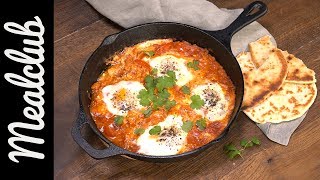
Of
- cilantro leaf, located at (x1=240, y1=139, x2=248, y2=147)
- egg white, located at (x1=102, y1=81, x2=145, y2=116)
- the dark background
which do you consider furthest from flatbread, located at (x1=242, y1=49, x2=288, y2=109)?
the dark background

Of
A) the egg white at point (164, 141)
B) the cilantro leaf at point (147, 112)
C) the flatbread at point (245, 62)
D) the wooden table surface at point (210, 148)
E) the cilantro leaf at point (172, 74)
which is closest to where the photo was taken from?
the egg white at point (164, 141)

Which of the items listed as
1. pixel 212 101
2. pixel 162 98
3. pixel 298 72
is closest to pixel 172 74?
pixel 162 98

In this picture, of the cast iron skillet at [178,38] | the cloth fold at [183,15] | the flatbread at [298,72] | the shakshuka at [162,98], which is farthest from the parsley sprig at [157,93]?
the flatbread at [298,72]

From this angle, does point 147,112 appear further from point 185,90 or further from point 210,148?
point 210,148

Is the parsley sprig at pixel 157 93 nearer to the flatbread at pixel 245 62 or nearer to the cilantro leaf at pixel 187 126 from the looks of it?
the cilantro leaf at pixel 187 126

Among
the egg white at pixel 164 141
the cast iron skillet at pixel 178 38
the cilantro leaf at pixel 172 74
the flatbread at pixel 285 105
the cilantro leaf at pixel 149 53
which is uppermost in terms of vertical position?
the cast iron skillet at pixel 178 38
